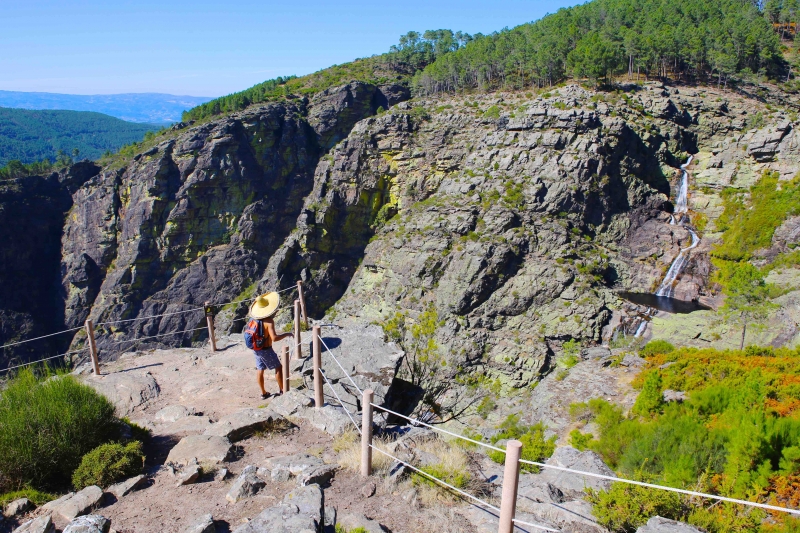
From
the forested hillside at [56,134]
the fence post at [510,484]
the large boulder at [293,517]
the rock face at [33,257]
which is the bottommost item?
the rock face at [33,257]

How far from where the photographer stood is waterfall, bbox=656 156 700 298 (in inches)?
1066

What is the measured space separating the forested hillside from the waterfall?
4653 inches

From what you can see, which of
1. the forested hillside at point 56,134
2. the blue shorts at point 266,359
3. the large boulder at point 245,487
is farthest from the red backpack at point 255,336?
the forested hillside at point 56,134

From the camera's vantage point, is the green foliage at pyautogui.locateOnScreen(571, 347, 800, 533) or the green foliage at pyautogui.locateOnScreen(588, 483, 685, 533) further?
the green foliage at pyautogui.locateOnScreen(571, 347, 800, 533)

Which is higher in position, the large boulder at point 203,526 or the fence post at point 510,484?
the fence post at point 510,484

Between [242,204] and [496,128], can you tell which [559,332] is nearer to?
[496,128]

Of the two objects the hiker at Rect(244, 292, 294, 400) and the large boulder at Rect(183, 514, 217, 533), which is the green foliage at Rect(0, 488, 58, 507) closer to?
the large boulder at Rect(183, 514, 217, 533)

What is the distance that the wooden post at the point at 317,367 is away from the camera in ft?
25.8

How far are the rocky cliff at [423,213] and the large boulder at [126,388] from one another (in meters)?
5.33

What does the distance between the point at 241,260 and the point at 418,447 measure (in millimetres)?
39871

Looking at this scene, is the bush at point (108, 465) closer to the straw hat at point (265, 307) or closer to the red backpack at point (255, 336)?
the red backpack at point (255, 336)

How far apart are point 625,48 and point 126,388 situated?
140 feet

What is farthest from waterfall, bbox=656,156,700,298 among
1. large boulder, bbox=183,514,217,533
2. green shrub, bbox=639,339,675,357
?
large boulder, bbox=183,514,217,533

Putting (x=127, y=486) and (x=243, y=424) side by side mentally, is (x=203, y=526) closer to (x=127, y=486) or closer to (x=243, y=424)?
(x=127, y=486)
